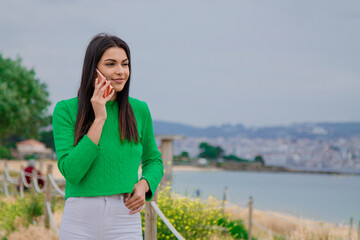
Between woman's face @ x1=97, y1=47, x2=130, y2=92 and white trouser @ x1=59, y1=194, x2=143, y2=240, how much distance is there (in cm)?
47

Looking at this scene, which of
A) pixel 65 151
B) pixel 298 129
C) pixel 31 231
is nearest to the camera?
pixel 65 151

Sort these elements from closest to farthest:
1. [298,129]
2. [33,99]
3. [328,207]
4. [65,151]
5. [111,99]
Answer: [65,151]
[111,99]
[33,99]
[328,207]
[298,129]

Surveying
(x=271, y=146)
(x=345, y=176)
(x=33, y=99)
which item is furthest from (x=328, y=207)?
(x=271, y=146)

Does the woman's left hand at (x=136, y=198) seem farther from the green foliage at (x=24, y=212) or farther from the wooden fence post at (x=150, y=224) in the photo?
the green foliage at (x=24, y=212)

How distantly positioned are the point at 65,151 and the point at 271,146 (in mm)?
136522

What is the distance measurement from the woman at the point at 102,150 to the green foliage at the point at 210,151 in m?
113

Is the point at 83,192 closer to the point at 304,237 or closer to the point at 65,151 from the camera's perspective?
the point at 65,151

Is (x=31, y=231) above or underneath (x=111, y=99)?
underneath

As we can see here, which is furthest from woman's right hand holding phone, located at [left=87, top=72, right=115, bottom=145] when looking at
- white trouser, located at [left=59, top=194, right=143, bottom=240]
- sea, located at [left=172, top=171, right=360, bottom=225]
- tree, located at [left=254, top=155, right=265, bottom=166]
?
tree, located at [left=254, top=155, right=265, bottom=166]

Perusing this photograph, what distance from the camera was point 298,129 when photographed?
139375mm

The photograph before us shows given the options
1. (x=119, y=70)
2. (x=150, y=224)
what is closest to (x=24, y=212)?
(x=150, y=224)

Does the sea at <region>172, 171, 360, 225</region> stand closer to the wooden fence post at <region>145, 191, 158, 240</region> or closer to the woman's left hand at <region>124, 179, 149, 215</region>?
the wooden fence post at <region>145, 191, 158, 240</region>

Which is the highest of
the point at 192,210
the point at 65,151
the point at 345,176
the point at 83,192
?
the point at 65,151

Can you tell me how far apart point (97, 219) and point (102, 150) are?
0.27 meters
